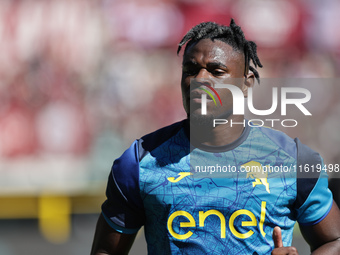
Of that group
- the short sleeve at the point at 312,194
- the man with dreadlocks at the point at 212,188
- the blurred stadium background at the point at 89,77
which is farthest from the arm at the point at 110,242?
the blurred stadium background at the point at 89,77

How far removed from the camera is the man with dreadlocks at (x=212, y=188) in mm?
2281

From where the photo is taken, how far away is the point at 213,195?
230 cm

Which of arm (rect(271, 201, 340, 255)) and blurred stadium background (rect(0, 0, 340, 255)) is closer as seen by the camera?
arm (rect(271, 201, 340, 255))

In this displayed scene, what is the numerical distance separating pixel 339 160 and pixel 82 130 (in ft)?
10.6

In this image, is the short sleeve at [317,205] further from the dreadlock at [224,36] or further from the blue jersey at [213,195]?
the dreadlock at [224,36]

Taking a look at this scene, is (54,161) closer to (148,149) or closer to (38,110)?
(38,110)

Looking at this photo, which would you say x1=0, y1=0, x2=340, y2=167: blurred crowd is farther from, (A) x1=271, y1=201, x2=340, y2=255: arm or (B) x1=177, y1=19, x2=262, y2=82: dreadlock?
(A) x1=271, y1=201, x2=340, y2=255: arm

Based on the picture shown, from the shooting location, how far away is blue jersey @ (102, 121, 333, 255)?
2.28 m

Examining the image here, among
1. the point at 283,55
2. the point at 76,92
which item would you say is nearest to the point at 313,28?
the point at 283,55

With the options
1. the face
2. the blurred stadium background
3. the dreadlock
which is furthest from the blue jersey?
the blurred stadium background

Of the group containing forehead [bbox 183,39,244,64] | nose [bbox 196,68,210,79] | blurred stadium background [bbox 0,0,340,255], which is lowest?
blurred stadium background [bbox 0,0,340,255]

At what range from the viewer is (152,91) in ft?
23.5

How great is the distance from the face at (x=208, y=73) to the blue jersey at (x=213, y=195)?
0.58 ft

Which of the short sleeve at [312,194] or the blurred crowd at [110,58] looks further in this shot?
the blurred crowd at [110,58]
